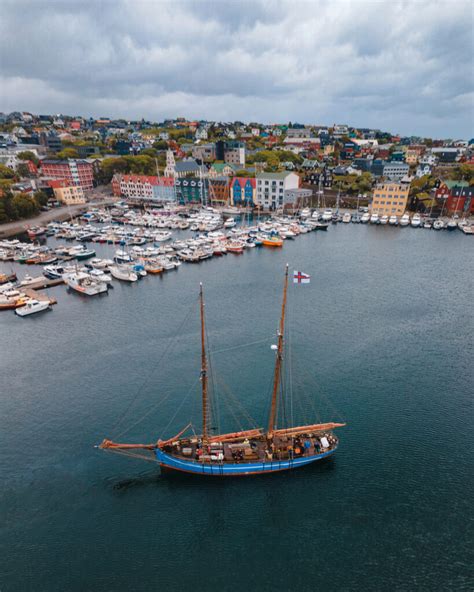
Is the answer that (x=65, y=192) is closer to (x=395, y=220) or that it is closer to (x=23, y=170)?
(x=23, y=170)

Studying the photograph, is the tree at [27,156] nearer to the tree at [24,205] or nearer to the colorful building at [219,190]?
the tree at [24,205]

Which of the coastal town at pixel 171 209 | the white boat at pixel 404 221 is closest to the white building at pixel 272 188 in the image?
the coastal town at pixel 171 209

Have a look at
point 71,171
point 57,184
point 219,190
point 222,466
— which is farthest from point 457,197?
point 71,171

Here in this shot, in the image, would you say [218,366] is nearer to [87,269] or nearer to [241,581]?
[241,581]

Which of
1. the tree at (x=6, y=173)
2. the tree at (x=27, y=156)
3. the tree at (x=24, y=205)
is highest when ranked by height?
the tree at (x=27, y=156)

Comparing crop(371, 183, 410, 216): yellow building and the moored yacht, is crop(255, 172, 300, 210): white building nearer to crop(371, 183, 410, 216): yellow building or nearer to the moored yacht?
crop(371, 183, 410, 216): yellow building

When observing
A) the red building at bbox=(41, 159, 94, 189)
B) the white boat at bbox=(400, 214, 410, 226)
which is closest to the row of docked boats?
the white boat at bbox=(400, 214, 410, 226)
